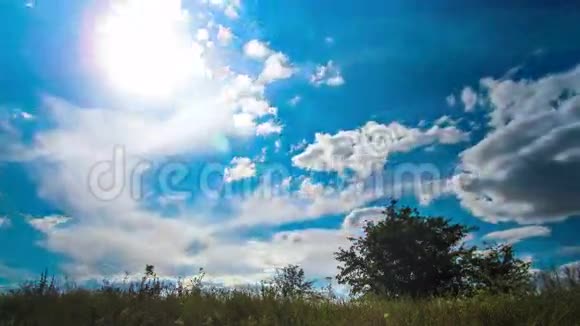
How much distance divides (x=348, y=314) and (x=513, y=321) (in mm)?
3597

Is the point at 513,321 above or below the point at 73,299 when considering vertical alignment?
below

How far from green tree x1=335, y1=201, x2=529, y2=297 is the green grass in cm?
2323

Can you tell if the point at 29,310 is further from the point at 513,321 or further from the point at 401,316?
the point at 513,321

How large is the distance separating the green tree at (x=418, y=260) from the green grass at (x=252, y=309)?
2323 centimetres

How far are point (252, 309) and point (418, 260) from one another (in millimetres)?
26141

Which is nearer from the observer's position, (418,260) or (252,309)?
(252,309)

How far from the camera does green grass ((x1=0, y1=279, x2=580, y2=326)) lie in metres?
11.7

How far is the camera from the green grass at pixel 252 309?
38.3 feet

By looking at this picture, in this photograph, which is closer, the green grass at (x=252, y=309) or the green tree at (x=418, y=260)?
the green grass at (x=252, y=309)

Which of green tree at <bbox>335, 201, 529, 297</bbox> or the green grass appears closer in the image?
the green grass

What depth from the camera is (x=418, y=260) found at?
123 ft

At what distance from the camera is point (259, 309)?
13234 mm

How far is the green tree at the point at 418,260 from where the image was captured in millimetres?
36781

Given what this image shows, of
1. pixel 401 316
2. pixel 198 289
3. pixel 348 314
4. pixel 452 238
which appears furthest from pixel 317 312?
pixel 452 238
